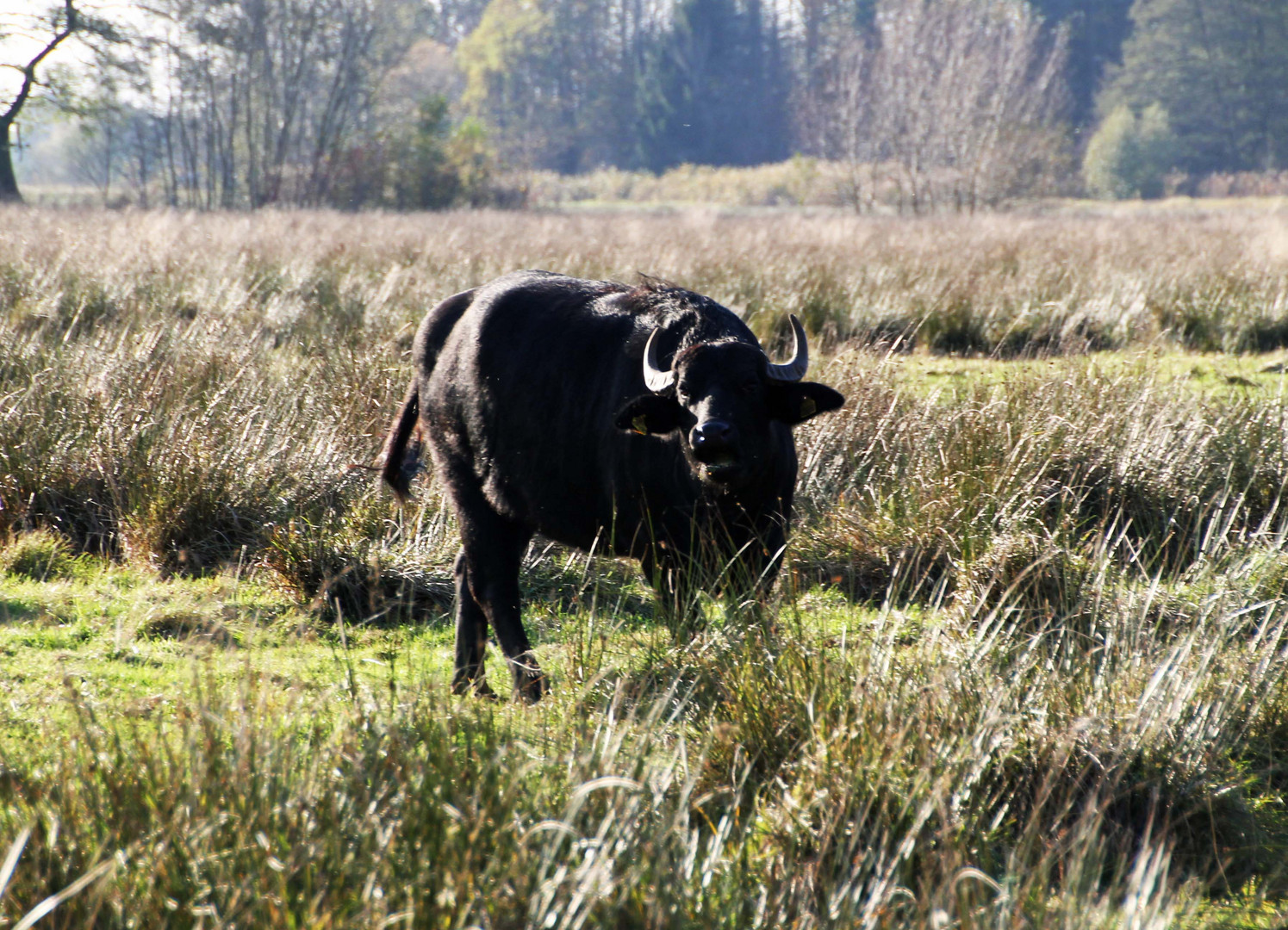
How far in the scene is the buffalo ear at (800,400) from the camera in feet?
12.5

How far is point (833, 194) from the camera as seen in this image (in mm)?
46000

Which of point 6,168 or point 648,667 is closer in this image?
point 648,667

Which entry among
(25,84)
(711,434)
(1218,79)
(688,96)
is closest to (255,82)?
(25,84)

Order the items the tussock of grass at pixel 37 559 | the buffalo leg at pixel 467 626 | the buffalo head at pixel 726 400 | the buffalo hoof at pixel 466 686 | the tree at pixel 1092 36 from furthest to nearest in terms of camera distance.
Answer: the tree at pixel 1092 36, the tussock of grass at pixel 37 559, the buffalo leg at pixel 467 626, the buffalo hoof at pixel 466 686, the buffalo head at pixel 726 400

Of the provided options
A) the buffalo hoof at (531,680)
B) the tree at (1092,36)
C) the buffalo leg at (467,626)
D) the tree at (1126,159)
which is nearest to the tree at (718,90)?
the tree at (1092,36)

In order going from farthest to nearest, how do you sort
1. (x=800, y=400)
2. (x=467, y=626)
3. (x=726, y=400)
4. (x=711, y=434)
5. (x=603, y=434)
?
(x=467, y=626) → (x=603, y=434) → (x=800, y=400) → (x=726, y=400) → (x=711, y=434)

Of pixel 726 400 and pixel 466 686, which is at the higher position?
pixel 726 400

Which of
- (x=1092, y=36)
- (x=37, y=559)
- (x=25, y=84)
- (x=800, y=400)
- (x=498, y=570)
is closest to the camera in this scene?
(x=800, y=400)

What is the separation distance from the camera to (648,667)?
3.55 m

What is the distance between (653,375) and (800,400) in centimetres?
52

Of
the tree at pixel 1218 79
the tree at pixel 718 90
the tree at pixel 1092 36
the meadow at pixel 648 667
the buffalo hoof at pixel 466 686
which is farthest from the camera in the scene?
the tree at pixel 718 90

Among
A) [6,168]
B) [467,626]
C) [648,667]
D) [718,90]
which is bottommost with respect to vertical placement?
[467,626]

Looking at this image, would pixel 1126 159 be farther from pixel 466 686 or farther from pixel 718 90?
pixel 466 686

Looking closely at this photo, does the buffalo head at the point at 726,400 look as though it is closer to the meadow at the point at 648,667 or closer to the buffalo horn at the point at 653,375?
the buffalo horn at the point at 653,375
